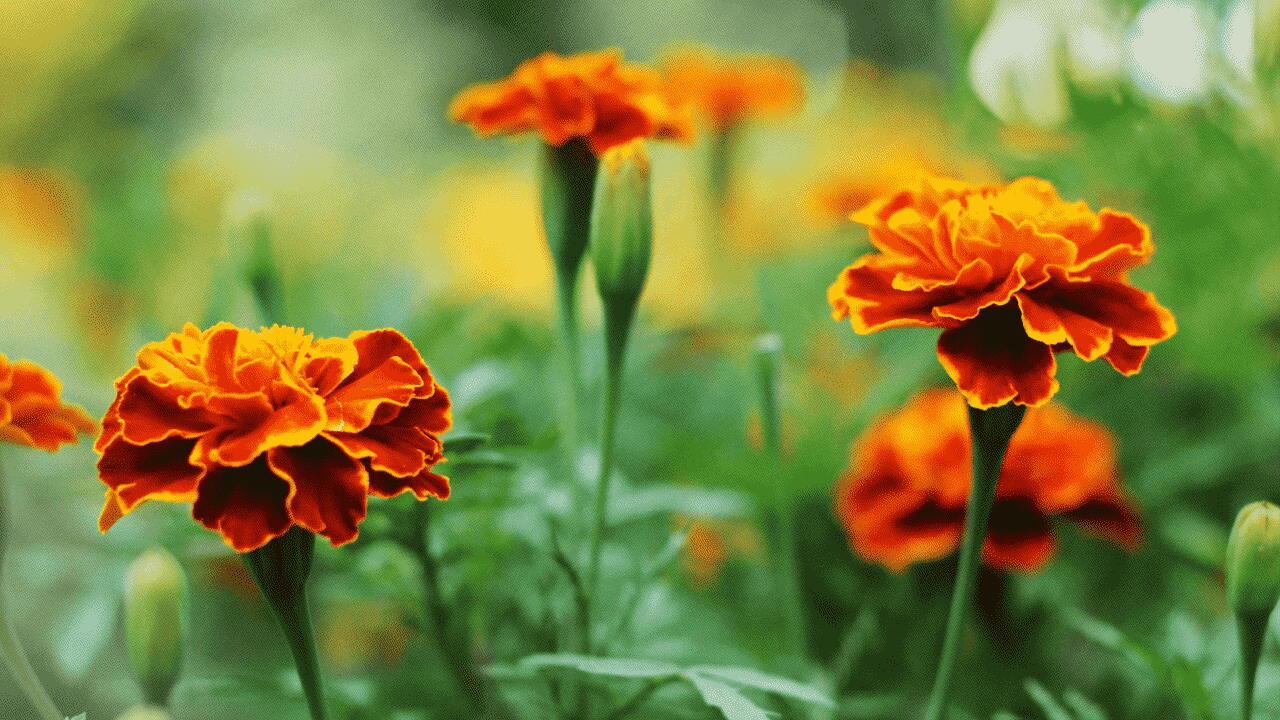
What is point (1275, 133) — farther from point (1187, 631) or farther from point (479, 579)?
point (479, 579)

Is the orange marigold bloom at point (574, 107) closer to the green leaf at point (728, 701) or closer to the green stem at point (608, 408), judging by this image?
the green stem at point (608, 408)

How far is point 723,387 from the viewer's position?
72 centimetres

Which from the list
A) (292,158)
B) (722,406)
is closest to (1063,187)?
(722,406)

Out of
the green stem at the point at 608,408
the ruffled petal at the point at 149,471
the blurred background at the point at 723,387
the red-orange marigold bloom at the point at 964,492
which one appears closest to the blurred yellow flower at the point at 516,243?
the blurred background at the point at 723,387

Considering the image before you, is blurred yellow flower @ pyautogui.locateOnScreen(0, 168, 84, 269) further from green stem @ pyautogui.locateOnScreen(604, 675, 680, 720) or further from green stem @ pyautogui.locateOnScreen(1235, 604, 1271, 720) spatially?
green stem @ pyautogui.locateOnScreen(1235, 604, 1271, 720)

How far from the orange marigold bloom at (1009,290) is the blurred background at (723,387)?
0.11 metres

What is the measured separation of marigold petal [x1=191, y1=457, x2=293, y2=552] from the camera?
26cm

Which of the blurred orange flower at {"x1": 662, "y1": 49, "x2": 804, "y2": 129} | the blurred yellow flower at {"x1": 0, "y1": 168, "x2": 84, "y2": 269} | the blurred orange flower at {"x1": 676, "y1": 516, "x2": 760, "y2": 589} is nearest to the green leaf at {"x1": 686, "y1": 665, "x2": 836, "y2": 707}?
the blurred orange flower at {"x1": 676, "y1": 516, "x2": 760, "y2": 589}

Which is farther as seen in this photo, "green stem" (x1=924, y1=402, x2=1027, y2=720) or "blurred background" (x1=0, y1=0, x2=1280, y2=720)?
"blurred background" (x1=0, y1=0, x2=1280, y2=720)

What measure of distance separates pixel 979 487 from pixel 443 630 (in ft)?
0.64

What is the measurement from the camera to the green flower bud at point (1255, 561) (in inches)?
11.7

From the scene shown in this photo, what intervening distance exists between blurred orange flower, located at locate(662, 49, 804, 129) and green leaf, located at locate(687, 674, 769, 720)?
1.66 feet

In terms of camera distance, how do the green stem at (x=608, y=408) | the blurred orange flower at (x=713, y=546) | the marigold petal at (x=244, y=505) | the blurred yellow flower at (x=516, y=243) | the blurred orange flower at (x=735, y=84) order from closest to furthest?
the marigold petal at (x=244, y=505)
the green stem at (x=608, y=408)
the blurred orange flower at (x=713, y=546)
the blurred orange flower at (x=735, y=84)
the blurred yellow flower at (x=516, y=243)

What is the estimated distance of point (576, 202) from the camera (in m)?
0.41
